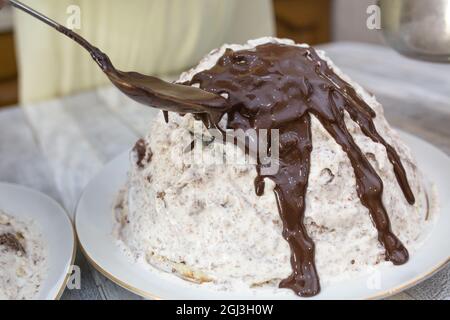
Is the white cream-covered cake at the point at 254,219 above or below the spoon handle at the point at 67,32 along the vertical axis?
below

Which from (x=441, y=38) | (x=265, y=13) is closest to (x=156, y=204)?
(x=441, y=38)

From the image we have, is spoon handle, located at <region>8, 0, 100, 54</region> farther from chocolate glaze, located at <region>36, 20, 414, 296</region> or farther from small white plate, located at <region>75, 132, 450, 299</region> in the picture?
small white plate, located at <region>75, 132, 450, 299</region>

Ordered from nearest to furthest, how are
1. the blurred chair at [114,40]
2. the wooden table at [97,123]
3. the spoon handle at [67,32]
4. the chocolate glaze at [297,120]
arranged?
the spoon handle at [67,32] < the chocolate glaze at [297,120] < the wooden table at [97,123] < the blurred chair at [114,40]

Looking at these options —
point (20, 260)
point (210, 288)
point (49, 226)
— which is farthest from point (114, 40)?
point (210, 288)

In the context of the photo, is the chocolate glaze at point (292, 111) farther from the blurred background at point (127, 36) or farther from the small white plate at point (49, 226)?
the blurred background at point (127, 36)

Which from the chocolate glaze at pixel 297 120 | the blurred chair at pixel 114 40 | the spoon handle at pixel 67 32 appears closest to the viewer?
the spoon handle at pixel 67 32

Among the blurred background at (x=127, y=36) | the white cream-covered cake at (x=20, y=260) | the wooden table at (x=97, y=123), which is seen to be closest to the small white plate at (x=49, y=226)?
the white cream-covered cake at (x=20, y=260)

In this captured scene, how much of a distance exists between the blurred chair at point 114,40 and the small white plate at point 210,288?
1260mm

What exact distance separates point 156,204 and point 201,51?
1.56m

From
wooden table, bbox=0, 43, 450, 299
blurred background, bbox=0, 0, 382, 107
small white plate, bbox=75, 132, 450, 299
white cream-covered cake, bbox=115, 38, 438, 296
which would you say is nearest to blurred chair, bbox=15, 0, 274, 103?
blurred background, bbox=0, 0, 382, 107

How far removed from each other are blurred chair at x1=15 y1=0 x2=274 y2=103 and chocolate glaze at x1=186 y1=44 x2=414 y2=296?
4.37ft

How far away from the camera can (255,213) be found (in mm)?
818

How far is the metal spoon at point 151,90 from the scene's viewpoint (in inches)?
27.7
